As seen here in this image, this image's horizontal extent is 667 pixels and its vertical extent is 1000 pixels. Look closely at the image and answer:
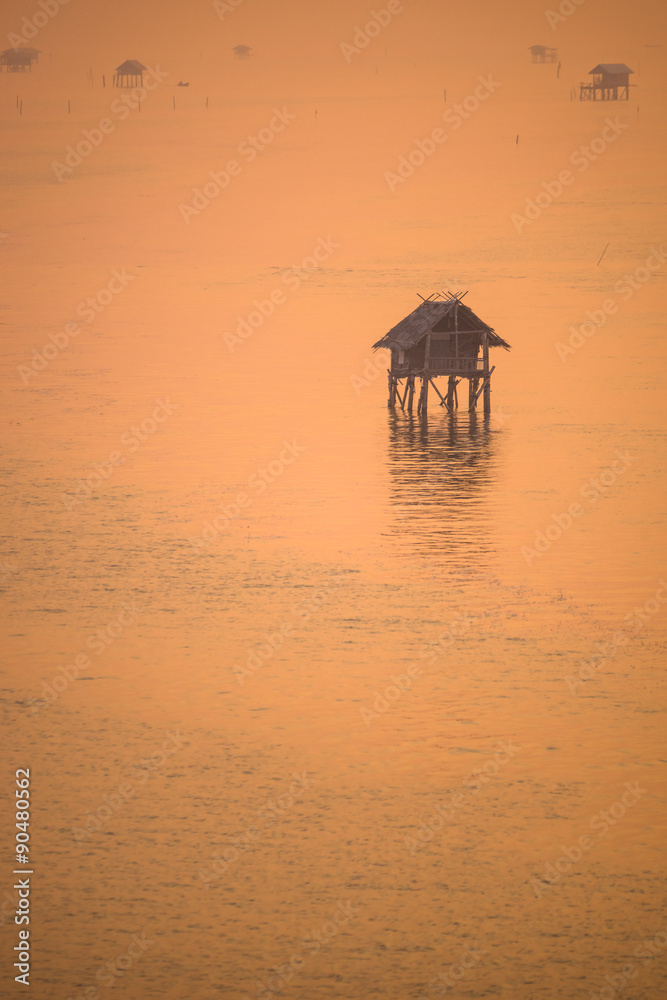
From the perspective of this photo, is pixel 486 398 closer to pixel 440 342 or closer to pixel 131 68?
pixel 440 342

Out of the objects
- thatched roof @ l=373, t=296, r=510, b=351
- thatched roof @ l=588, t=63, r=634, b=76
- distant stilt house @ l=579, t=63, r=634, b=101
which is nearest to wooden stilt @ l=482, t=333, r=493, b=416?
thatched roof @ l=373, t=296, r=510, b=351

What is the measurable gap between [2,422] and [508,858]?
35736 millimetres

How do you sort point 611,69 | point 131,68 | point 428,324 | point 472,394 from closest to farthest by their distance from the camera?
point 428,324
point 472,394
point 611,69
point 131,68

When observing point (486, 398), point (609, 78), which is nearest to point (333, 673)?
point (486, 398)

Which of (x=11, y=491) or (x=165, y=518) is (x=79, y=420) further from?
A: (x=165, y=518)

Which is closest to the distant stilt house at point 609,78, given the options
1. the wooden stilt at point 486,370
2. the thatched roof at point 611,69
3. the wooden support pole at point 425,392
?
the thatched roof at point 611,69

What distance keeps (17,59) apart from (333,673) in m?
154

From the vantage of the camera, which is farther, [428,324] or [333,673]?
[428,324]

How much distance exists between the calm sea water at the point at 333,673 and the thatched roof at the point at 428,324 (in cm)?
321

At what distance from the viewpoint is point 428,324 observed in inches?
1662

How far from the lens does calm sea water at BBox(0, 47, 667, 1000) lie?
14.1 metres

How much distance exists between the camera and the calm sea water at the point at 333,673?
46.3 feet

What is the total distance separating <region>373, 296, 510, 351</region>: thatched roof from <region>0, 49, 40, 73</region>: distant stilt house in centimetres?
12912

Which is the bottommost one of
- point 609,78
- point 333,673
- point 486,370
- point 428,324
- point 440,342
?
point 333,673
